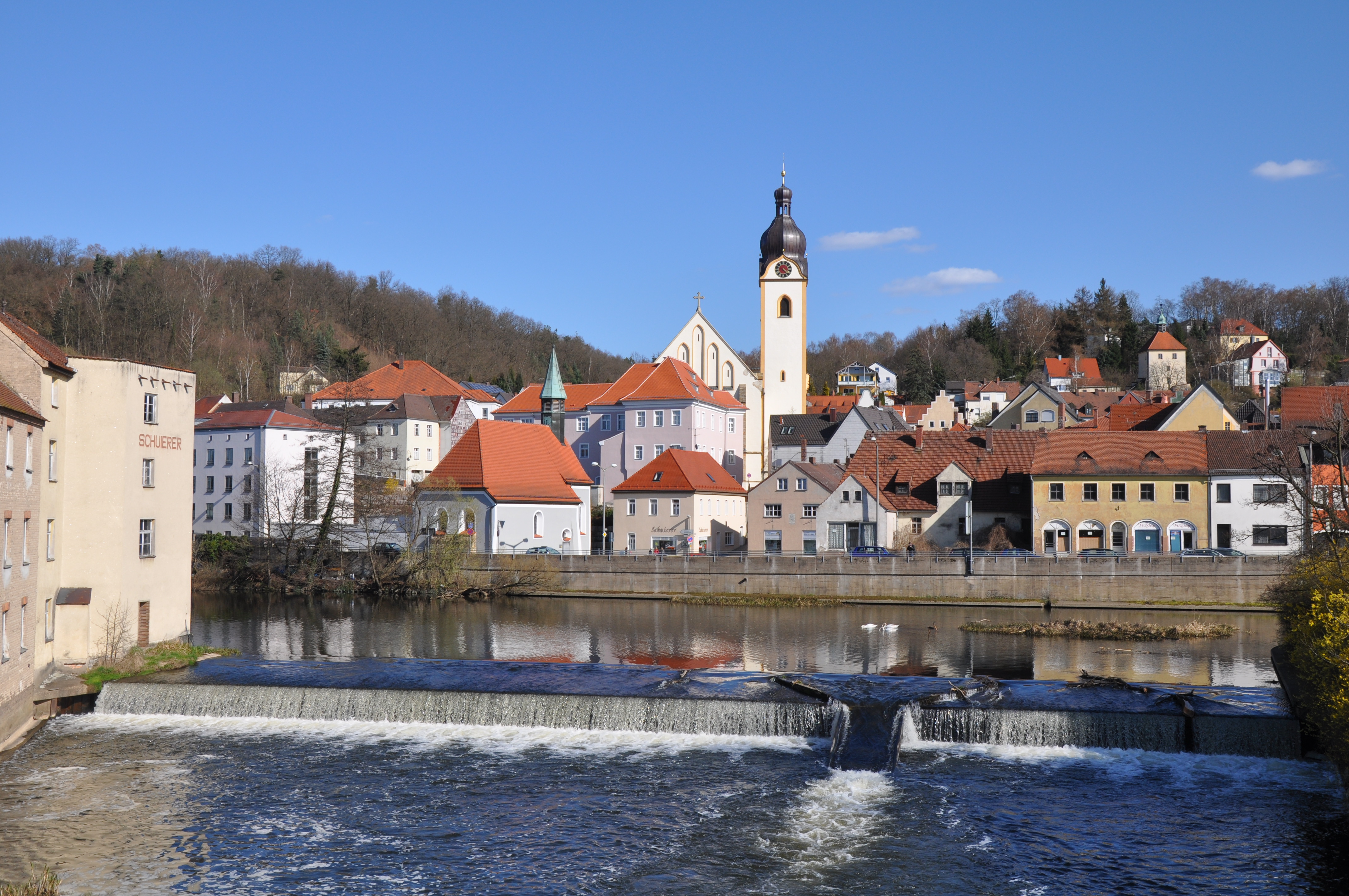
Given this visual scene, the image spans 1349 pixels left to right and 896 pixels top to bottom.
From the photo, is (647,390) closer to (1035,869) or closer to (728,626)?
(728,626)

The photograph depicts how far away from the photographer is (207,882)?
57.3ft

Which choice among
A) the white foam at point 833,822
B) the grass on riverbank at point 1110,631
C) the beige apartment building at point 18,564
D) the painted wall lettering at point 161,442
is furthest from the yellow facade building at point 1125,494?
the beige apartment building at point 18,564

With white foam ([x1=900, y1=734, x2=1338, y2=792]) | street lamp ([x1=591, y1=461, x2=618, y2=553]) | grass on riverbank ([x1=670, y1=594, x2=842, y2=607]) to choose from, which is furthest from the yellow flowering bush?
street lamp ([x1=591, y1=461, x2=618, y2=553])

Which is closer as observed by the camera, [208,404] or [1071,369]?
[208,404]

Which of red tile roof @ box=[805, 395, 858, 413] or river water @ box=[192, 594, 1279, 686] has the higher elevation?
red tile roof @ box=[805, 395, 858, 413]

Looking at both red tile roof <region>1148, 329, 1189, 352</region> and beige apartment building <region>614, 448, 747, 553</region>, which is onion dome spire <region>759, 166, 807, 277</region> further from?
red tile roof <region>1148, 329, 1189, 352</region>

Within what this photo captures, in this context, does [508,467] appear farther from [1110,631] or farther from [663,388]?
[1110,631]

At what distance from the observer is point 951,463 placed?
64125mm

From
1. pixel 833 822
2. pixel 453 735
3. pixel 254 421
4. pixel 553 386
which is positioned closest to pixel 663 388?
pixel 553 386

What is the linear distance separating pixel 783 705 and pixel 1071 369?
115 m

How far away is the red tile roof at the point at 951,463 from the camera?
63.8m

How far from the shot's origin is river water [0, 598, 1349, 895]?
58.1 ft

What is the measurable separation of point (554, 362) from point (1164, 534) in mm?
49031

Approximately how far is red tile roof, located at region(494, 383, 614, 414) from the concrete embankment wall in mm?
31974
